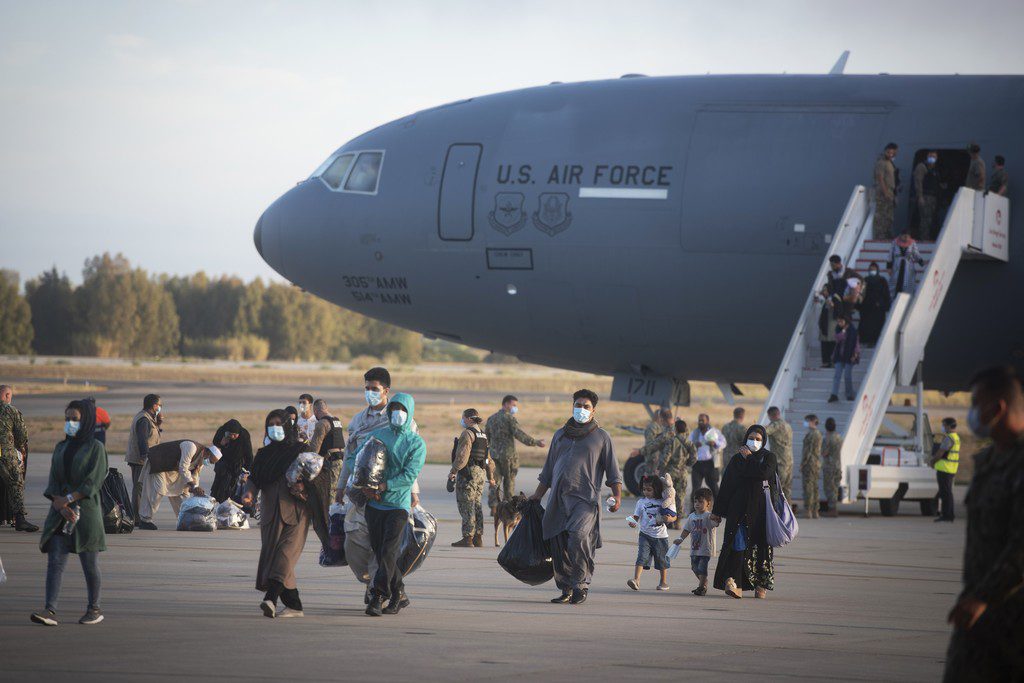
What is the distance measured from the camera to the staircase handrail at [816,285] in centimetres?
2194

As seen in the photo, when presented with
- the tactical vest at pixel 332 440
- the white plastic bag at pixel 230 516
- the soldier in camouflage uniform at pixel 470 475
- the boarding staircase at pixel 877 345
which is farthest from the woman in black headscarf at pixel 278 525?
the boarding staircase at pixel 877 345

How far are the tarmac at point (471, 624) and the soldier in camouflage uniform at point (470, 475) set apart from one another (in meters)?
0.44

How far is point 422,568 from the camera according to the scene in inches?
638

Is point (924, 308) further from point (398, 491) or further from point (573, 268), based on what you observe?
point (398, 491)

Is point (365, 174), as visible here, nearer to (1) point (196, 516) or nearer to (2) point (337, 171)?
(2) point (337, 171)

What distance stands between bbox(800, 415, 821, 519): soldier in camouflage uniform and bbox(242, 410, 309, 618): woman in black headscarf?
36.8 ft

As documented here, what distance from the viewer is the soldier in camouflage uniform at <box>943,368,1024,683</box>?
6520 mm

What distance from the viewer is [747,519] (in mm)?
14336

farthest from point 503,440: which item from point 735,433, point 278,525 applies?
point 278,525

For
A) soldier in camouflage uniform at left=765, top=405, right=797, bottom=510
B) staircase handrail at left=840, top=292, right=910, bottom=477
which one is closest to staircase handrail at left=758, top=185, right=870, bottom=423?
soldier in camouflage uniform at left=765, top=405, right=797, bottom=510

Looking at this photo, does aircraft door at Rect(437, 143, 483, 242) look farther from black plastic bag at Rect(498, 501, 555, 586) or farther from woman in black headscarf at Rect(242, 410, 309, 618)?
woman in black headscarf at Rect(242, 410, 309, 618)

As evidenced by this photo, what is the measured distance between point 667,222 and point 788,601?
996cm

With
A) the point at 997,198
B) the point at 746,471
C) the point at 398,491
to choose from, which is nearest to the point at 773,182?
the point at 997,198

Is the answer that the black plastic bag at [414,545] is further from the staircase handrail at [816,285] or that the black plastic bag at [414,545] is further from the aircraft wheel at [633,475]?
the aircraft wheel at [633,475]
